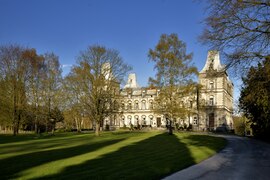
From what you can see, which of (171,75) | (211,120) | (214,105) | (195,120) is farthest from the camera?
(195,120)

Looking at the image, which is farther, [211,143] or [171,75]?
[171,75]

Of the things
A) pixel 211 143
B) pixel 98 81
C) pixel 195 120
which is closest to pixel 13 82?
pixel 98 81

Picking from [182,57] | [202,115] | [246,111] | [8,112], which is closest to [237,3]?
[182,57]

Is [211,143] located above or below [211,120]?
below

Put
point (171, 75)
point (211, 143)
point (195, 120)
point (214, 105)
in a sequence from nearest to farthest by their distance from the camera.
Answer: point (211, 143) < point (171, 75) < point (214, 105) < point (195, 120)

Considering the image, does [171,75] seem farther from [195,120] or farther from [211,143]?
[195,120]

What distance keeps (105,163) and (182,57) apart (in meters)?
22.2

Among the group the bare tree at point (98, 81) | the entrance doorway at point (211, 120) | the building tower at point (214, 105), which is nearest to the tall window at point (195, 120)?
the building tower at point (214, 105)

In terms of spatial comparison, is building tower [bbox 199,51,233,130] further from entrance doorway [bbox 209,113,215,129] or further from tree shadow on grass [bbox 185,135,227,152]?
tree shadow on grass [bbox 185,135,227,152]

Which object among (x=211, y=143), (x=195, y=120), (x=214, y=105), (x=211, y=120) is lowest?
(x=211, y=143)

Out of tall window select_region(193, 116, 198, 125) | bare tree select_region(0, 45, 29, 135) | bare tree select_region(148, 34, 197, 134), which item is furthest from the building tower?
bare tree select_region(0, 45, 29, 135)

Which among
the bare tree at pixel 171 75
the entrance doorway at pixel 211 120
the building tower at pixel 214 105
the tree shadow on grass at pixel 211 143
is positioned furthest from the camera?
the entrance doorway at pixel 211 120

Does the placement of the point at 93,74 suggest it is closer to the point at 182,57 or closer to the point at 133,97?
the point at 182,57

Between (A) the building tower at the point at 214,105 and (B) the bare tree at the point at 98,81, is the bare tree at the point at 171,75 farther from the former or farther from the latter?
(A) the building tower at the point at 214,105
